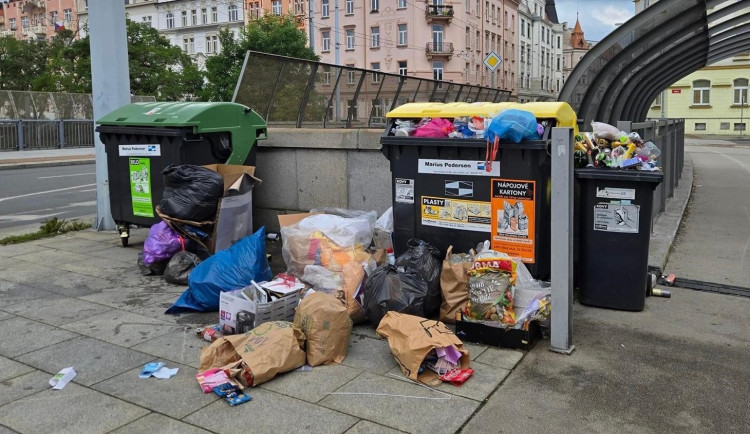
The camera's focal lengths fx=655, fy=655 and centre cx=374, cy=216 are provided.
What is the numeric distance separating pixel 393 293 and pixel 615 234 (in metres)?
1.75

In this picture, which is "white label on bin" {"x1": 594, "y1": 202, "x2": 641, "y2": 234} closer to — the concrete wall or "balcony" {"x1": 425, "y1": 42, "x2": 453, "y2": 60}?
the concrete wall

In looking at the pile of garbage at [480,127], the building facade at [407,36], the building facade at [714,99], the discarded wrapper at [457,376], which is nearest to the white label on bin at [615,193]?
the pile of garbage at [480,127]

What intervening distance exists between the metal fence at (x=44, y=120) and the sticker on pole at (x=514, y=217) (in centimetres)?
2260

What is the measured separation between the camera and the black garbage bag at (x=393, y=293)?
14.3 feet

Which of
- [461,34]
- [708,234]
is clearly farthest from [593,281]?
[461,34]

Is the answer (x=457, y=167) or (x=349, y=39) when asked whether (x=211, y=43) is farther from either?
(x=457, y=167)

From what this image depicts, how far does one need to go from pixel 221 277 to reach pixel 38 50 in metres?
50.8

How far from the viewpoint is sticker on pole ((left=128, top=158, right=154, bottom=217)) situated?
271 inches

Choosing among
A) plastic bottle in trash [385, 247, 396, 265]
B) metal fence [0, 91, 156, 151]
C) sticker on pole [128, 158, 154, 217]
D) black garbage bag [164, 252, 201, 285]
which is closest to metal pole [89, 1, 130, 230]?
sticker on pole [128, 158, 154, 217]

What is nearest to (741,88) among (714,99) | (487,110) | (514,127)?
(714,99)

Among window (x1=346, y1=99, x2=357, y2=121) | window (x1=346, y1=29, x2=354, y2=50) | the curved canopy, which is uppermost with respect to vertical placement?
window (x1=346, y1=29, x2=354, y2=50)

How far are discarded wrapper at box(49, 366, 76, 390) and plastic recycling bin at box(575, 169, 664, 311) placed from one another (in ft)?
11.8

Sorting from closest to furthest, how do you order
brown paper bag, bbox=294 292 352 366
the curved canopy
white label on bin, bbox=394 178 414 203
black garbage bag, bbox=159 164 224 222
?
brown paper bag, bbox=294 292 352 366
white label on bin, bbox=394 178 414 203
black garbage bag, bbox=159 164 224 222
the curved canopy

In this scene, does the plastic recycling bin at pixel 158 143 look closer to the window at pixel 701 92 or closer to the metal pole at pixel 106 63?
the metal pole at pixel 106 63
